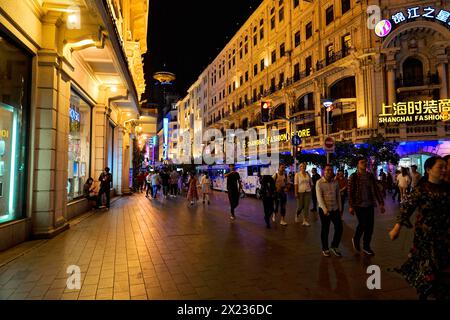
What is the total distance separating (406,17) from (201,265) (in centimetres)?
2935

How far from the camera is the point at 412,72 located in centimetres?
2603

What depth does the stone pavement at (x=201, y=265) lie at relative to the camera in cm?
389

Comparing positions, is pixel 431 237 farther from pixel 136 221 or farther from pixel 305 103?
pixel 305 103

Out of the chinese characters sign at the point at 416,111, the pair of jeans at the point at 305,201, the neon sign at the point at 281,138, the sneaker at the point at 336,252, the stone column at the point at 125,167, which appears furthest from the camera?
the neon sign at the point at 281,138

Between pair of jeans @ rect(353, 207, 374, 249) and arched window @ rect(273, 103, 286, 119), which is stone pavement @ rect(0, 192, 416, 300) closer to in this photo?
pair of jeans @ rect(353, 207, 374, 249)

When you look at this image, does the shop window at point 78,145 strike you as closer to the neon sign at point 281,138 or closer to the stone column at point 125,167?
the stone column at point 125,167

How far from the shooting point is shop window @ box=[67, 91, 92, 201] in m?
10.1

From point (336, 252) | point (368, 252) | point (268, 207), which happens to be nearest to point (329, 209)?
point (336, 252)

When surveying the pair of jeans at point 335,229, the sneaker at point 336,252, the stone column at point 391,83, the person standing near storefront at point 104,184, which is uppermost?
the stone column at point 391,83

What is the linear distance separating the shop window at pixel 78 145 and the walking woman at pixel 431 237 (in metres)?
9.62

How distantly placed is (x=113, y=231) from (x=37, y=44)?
191 inches

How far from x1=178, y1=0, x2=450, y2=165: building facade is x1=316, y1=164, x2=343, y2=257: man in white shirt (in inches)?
584

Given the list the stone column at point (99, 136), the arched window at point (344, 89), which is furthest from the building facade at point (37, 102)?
the arched window at point (344, 89)

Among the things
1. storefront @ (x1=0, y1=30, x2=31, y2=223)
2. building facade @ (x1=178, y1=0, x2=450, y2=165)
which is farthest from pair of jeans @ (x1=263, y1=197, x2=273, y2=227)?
building facade @ (x1=178, y1=0, x2=450, y2=165)
